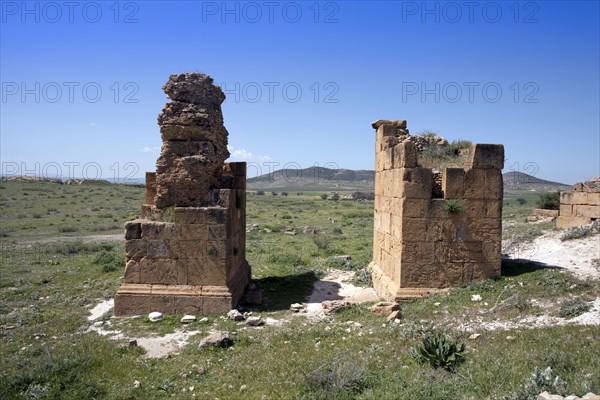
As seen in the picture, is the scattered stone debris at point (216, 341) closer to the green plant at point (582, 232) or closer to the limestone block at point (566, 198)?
the green plant at point (582, 232)

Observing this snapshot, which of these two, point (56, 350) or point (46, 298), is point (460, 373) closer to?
point (56, 350)

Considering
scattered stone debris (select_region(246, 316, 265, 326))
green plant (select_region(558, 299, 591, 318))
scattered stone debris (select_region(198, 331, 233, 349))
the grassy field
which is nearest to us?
the grassy field

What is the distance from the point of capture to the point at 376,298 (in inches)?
399

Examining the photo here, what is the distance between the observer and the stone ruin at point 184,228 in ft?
28.4

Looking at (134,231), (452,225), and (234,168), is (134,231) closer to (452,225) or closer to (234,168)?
(234,168)

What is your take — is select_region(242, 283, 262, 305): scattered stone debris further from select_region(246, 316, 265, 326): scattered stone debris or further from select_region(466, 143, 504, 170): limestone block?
select_region(466, 143, 504, 170): limestone block

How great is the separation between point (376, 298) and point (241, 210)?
4.06 m

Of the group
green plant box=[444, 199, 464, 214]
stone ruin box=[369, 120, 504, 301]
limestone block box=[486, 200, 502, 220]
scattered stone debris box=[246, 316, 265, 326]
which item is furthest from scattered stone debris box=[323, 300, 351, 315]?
limestone block box=[486, 200, 502, 220]

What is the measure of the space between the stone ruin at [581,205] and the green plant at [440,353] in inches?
520

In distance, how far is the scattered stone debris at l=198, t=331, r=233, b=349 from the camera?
21.8 ft

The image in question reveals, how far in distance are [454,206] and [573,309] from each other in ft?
9.31

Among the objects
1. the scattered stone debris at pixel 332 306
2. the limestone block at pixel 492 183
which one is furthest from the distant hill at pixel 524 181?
the scattered stone debris at pixel 332 306

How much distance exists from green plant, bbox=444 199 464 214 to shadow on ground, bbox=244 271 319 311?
3902 millimetres

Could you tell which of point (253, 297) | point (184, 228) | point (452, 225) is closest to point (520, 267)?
point (452, 225)
